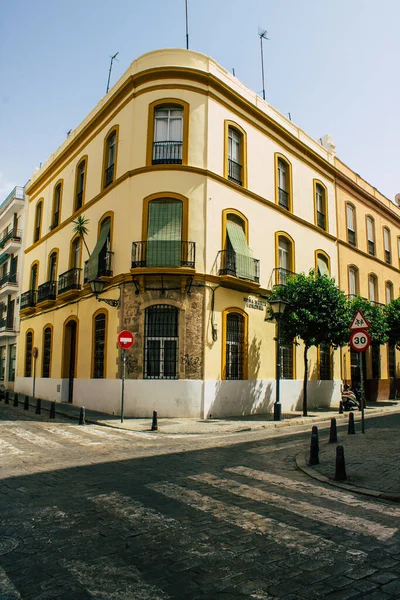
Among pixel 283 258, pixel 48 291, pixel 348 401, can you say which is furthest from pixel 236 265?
pixel 48 291

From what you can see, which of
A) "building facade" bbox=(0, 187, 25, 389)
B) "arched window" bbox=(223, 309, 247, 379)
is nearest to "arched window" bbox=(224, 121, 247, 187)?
"arched window" bbox=(223, 309, 247, 379)

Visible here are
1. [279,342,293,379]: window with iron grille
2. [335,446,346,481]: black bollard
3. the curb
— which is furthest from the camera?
[279,342,293,379]: window with iron grille

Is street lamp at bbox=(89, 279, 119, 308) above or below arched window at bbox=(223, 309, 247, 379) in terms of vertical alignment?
above

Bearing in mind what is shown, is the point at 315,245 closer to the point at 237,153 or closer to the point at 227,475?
the point at 237,153

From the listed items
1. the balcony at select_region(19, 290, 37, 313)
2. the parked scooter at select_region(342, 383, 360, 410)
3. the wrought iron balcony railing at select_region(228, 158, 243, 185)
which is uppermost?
the wrought iron balcony railing at select_region(228, 158, 243, 185)

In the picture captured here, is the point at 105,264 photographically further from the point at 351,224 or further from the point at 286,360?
the point at 351,224

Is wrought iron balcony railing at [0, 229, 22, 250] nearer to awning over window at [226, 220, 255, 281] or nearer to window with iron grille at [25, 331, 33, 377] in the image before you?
window with iron grille at [25, 331, 33, 377]

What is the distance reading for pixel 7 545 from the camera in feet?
13.4

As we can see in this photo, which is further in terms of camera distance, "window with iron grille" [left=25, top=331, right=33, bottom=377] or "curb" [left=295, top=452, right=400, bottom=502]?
"window with iron grille" [left=25, top=331, right=33, bottom=377]

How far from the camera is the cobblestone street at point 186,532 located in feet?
11.1

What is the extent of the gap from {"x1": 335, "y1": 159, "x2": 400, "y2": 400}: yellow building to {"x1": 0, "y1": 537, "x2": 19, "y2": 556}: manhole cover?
21.2 metres

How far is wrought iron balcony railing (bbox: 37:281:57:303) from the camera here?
74.1 ft

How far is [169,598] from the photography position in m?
3.17

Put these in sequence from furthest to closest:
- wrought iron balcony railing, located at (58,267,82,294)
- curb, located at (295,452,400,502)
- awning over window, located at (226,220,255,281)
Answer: wrought iron balcony railing, located at (58,267,82,294), awning over window, located at (226,220,255,281), curb, located at (295,452,400,502)
